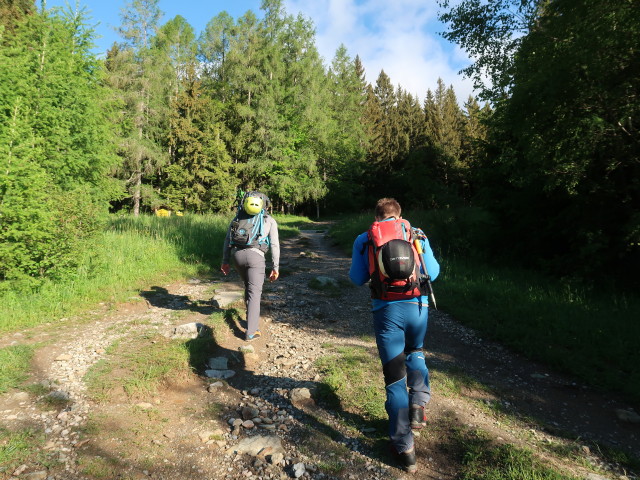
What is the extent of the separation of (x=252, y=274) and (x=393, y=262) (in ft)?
9.79

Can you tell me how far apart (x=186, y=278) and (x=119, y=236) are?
9.45 feet

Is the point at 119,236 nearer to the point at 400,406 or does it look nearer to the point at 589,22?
the point at 400,406

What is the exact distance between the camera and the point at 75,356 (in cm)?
460

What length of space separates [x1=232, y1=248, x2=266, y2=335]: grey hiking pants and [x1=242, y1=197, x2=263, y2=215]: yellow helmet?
571mm

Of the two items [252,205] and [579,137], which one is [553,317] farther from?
[252,205]

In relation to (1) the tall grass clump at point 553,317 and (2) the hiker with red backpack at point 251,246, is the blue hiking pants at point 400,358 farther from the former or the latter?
(1) the tall grass clump at point 553,317

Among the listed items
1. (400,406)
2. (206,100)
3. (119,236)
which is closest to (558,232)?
(400,406)

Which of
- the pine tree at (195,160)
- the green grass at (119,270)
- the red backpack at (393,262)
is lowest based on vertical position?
the green grass at (119,270)

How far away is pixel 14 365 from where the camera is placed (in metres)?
4.18

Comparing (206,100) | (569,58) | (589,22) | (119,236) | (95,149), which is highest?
(206,100)

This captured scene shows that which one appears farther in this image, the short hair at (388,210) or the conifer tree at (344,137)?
the conifer tree at (344,137)

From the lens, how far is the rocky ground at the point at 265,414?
288cm

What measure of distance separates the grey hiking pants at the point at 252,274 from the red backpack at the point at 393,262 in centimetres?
263

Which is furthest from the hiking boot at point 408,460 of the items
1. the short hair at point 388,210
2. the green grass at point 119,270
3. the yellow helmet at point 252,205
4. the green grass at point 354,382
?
the green grass at point 119,270
